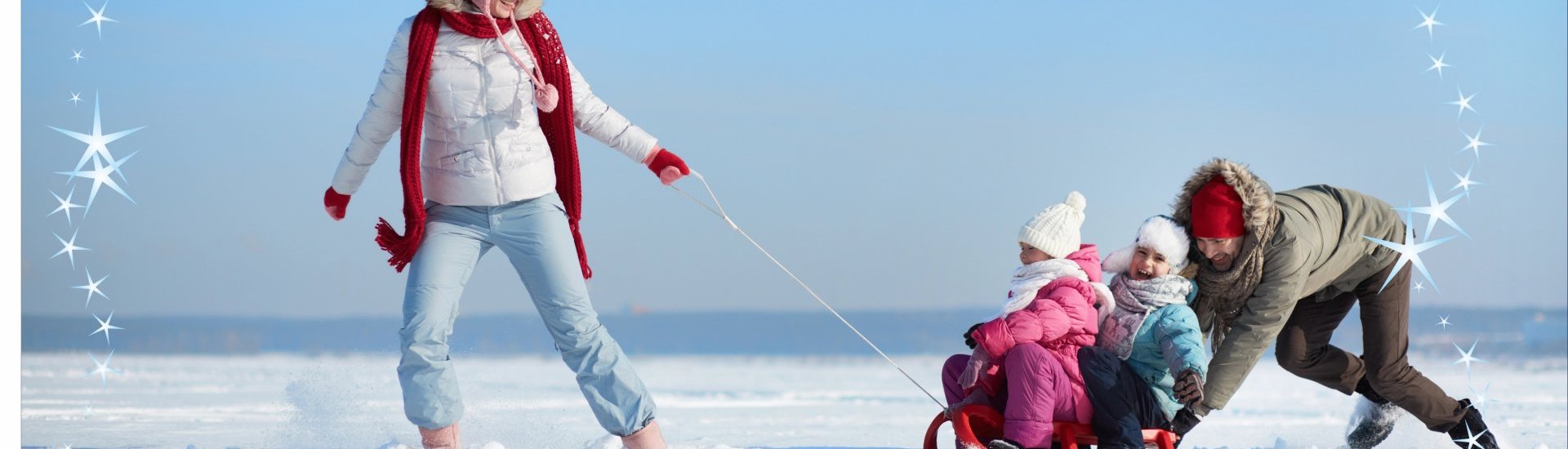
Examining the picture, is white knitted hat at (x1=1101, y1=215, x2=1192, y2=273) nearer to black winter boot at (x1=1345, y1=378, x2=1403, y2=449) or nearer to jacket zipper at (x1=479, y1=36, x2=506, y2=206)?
black winter boot at (x1=1345, y1=378, x2=1403, y2=449)

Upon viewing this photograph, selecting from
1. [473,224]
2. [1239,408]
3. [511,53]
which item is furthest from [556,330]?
[1239,408]

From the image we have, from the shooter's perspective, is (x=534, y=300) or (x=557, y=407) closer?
(x=534, y=300)

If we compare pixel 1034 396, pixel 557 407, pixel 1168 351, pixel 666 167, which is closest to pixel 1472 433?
pixel 1168 351

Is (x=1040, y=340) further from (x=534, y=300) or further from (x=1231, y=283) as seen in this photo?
(x=534, y=300)

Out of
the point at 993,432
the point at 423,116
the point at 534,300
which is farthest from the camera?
the point at 534,300

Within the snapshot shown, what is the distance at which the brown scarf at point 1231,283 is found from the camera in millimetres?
3451

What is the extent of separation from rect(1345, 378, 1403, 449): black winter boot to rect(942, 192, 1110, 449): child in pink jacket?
4.99 ft

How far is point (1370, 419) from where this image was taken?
447cm

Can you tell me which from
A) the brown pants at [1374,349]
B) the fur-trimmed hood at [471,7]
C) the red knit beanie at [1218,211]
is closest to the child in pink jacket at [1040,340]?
the red knit beanie at [1218,211]

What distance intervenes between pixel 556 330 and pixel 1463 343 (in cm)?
1296

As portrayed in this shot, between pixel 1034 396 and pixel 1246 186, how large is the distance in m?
0.81

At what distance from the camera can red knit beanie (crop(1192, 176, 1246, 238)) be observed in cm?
344

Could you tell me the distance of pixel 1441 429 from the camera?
4.25 m

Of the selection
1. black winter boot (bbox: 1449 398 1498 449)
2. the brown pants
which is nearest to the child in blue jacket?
the brown pants
